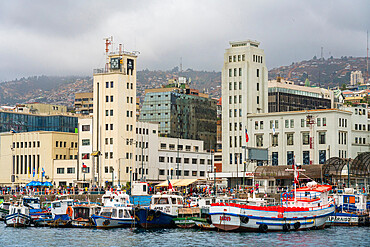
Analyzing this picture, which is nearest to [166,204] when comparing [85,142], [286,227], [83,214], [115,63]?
[83,214]

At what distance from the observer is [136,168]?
18350 centimetres

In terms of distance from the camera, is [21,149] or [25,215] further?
[21,149]

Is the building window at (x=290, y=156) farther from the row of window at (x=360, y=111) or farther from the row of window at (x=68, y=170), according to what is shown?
the row of window at (x=68, y=170)

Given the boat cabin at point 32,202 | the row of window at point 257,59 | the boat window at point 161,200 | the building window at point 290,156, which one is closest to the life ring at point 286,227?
the boat window at point 161,200

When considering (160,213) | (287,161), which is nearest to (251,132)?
(287,161)

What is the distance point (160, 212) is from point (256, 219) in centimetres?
1604

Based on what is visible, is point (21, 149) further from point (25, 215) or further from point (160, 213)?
point (160, 213)

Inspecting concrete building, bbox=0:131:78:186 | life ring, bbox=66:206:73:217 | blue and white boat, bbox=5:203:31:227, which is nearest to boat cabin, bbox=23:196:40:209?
blue and white boat, bbox=5:203:31:227

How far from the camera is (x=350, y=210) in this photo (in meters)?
110

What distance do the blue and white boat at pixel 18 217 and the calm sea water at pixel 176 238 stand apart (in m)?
6.71

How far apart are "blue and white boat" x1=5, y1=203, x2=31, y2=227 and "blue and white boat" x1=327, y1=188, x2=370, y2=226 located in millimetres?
45199

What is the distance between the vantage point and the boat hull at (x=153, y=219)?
101 metres

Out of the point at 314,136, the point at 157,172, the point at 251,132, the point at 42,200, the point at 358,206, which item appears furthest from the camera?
the point at 157,172

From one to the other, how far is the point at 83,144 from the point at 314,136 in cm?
5828
